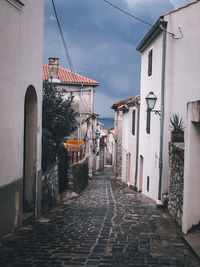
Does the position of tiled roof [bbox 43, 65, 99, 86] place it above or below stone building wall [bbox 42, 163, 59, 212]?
above

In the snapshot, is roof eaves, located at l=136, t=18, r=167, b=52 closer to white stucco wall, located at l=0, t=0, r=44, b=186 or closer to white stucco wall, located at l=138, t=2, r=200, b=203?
white stucco wall, located at l=138, t=2, r=200, b=203

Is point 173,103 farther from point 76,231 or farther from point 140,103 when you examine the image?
point 76,231

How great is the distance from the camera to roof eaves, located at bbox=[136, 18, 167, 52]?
41.9ft

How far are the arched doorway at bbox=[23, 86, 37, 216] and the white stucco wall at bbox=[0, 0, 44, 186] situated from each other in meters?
0.62

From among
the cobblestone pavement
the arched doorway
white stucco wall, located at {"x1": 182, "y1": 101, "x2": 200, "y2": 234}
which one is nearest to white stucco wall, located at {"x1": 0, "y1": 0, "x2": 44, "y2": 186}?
the arched doorway

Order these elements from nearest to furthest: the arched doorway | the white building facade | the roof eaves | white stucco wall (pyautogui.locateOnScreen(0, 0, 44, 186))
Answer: white stucco wall (pyautogui.locateOnScreen(0, 0, 44, 186)) < the arched doorway < the roof eaves < the white building facade

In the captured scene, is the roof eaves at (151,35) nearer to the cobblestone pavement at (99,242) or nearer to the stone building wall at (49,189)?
the stone building wall at (49,189)

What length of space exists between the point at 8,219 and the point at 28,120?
2.89 metres

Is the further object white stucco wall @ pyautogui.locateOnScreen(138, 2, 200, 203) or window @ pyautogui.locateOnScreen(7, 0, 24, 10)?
white stucco wall @ pyautogui.locateOnScreen(138, 2, 200, 203)

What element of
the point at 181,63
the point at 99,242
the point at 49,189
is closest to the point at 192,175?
the point at 99,242

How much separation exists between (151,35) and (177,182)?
8.14m

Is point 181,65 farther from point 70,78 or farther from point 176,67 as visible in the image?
point 70,78

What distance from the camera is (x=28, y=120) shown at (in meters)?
8.56

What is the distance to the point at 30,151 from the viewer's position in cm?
852
